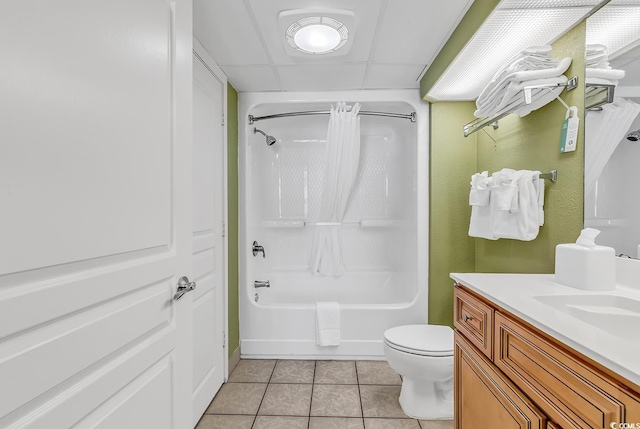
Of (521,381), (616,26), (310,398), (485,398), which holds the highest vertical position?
(616,26)

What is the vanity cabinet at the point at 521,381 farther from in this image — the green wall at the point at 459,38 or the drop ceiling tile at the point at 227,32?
the drop ceiling tile at the point at 227,32

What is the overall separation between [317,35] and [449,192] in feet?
4.72

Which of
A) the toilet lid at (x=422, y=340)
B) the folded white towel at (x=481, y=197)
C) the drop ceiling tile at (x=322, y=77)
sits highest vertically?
the drop ceiling tile at (x=322, y=77)

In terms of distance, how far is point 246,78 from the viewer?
2.23 m

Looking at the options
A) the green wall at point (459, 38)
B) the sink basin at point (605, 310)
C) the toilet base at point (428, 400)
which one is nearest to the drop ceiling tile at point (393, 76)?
the green wall at point (459, 38)

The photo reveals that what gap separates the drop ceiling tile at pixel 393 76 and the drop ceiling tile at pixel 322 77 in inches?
2.7

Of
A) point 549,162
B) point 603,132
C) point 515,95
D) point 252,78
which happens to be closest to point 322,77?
point 252,78

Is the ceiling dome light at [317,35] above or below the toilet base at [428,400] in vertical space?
above

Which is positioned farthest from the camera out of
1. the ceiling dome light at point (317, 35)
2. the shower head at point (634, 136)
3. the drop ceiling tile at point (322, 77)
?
the drop ceiling tile at point (322, 77)

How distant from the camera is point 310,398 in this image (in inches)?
76.5

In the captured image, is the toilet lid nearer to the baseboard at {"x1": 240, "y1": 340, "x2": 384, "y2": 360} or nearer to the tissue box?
the baseboard at {"x1": 240, "y1": 340, "x2": 384, "y2": 360}

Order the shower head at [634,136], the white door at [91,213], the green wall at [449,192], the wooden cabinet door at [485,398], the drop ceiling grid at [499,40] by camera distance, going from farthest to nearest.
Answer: the green wall at [449,192] → the drop ceiling grid at [499,40] → the shower head at [634,136] → the wooden cabinet door at [485,398] → the white door at [91,213]

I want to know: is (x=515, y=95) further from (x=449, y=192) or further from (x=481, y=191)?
(x=449, y=192)

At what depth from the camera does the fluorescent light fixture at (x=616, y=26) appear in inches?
43.1
